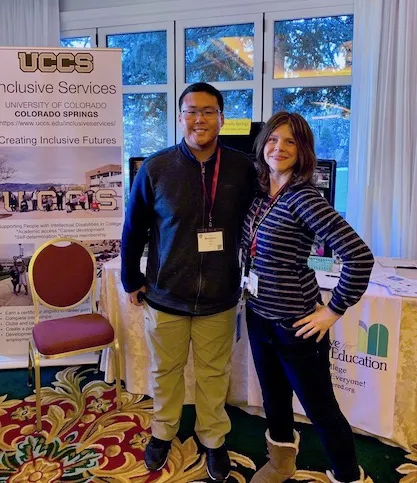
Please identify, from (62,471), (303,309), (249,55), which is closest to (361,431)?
(303,309)

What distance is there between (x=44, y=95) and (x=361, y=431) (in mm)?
2434

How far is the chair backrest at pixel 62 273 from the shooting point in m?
2.52

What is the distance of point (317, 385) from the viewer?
1550 mm

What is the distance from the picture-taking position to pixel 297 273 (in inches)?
Result: 59.5

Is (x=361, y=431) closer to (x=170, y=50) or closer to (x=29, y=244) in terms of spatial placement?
(x=29, y=244)

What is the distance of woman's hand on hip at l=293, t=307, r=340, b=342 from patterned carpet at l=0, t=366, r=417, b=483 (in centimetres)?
77

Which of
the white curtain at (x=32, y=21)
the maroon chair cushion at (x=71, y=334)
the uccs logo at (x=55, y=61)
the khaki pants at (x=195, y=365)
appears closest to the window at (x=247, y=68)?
the white curtain at (x=32, y=21)

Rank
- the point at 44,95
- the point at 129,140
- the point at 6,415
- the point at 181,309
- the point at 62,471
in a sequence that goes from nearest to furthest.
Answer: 1. the point at 181,309
2. the point at 62,471
3. the point at 6,415
4. the point at 44,95
5. the point at 129,140

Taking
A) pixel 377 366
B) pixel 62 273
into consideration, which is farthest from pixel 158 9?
pixel 377 366

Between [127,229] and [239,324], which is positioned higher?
[127,229]

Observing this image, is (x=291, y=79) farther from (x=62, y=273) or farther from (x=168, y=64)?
(x=62, y=273)

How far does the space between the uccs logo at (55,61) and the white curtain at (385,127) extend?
67.9 inches

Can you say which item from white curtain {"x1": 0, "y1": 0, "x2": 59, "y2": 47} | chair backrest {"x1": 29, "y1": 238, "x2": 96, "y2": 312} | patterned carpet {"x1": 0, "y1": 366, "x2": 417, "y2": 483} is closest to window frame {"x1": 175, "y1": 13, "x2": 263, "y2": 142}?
white curtain {"x1": 0, "y1": 0, "x2": 59, "y2": 47}

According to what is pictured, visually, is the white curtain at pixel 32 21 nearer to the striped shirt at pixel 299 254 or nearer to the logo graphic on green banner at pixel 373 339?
the striped shirt at pixel 299 254
